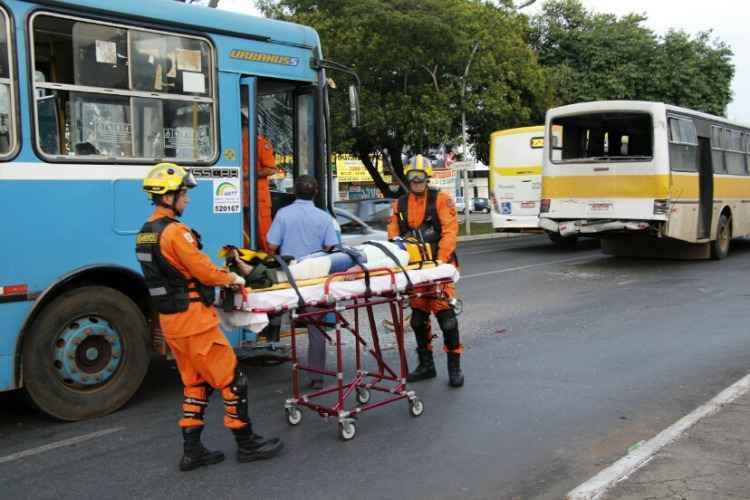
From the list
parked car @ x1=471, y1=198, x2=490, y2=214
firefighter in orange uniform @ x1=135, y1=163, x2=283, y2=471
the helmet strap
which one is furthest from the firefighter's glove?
parked car @ x1=471, y1=198, x2=490, y2=214

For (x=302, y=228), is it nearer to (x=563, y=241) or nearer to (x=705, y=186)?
(x=705, y=186)

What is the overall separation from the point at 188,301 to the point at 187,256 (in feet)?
0.92

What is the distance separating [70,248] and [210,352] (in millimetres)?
1722

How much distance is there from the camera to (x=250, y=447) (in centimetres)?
480

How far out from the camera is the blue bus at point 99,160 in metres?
5.36

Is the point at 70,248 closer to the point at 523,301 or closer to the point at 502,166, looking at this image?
the point at 523,301

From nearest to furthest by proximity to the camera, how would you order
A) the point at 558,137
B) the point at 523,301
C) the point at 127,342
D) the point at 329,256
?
the point at 329,256, the point at 127,342, the point at 523,301, the point at 558,137

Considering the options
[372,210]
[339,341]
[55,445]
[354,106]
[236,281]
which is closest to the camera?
[236,281]

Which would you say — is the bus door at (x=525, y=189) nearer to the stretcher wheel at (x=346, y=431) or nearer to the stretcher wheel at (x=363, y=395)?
the stretcher wheel at (x=363, y=395)

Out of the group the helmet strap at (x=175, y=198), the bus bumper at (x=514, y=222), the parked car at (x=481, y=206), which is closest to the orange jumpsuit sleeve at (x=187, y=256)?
the helmet strap at (x=175, y=198)

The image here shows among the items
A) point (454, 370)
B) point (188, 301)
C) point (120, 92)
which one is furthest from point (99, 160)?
point (454, 370)

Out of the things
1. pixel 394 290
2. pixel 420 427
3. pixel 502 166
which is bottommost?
pixel 420 427

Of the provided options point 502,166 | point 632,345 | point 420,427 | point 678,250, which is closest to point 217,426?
point 420,427

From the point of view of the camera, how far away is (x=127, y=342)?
5879 millimetres
